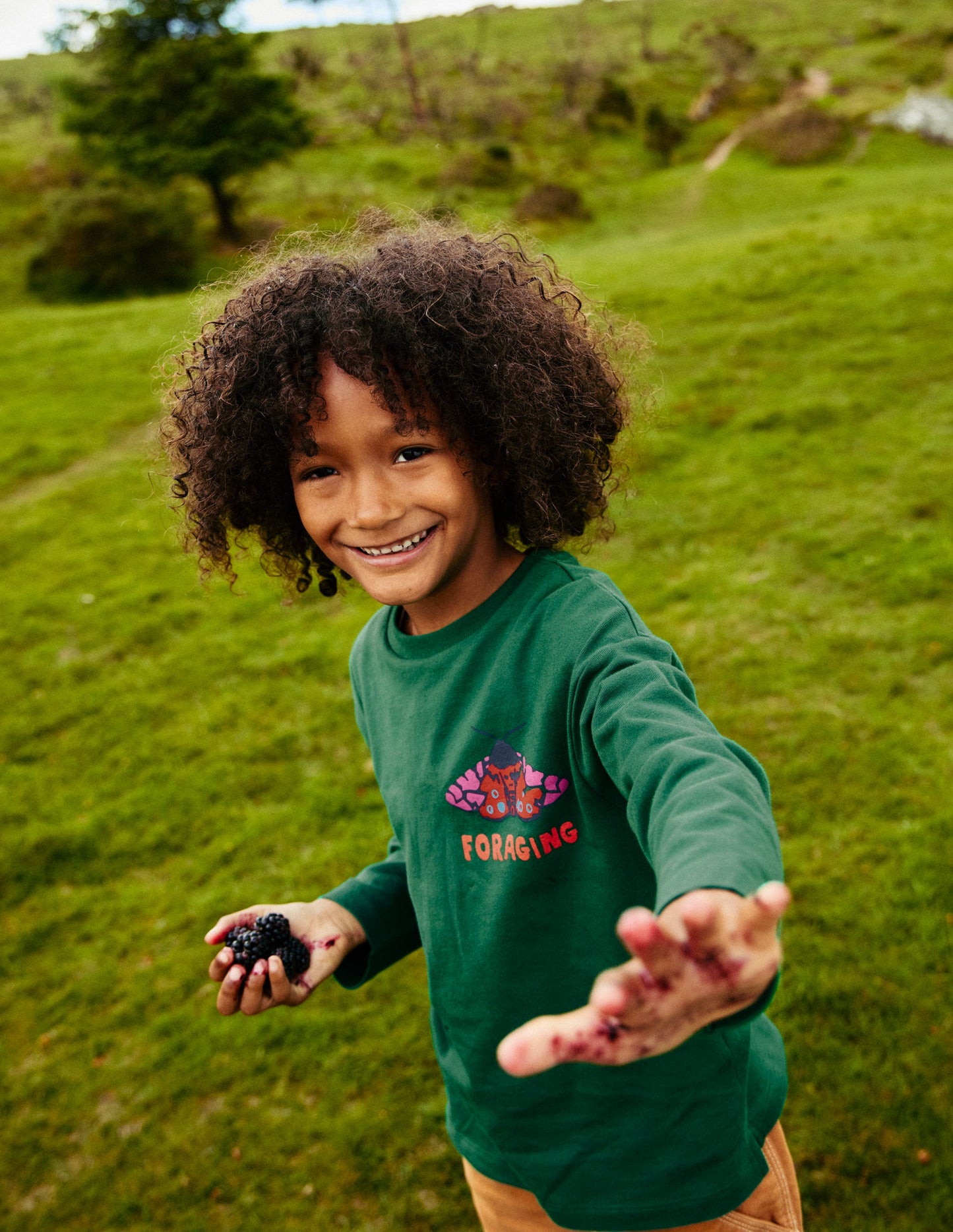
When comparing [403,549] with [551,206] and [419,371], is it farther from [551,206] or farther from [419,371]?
[551,206]

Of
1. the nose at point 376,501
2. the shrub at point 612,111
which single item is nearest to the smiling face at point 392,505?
the nose at point 376,501

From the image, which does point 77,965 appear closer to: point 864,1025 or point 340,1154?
point 340,1154

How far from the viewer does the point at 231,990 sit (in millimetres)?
1755

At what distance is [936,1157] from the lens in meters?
3.06

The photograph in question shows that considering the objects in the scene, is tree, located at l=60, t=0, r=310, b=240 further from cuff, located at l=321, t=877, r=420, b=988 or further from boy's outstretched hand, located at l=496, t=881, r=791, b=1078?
boy's outstretched hand, located at l=496, t=881, r=791, b=1078

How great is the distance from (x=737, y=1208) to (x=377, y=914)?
3.03 feet

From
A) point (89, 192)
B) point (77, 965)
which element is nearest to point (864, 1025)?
point (77, 965)

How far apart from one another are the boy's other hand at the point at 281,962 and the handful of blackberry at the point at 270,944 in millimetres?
12

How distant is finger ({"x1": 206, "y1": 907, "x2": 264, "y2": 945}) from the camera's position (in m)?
1.80

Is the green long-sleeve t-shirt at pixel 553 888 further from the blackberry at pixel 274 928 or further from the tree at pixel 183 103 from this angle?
the tree at pixel 183 103

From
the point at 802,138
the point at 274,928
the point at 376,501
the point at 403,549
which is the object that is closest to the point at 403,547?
the point at 403,549

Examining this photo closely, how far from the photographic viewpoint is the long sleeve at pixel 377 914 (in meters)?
2.08

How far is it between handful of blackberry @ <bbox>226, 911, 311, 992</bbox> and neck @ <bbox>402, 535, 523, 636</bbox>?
705mm

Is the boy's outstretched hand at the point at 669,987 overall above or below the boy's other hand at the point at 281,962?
above
